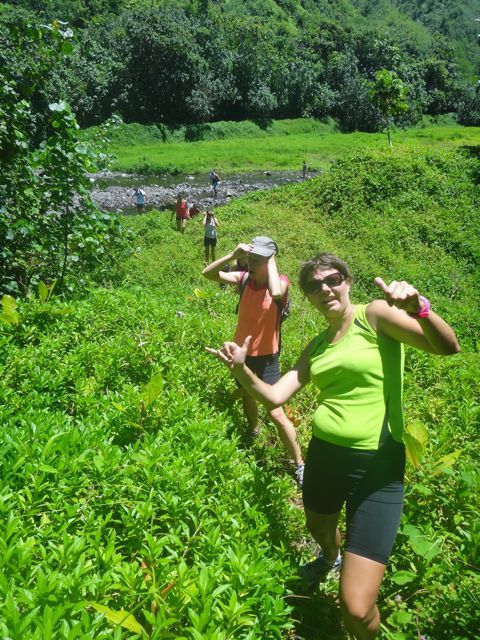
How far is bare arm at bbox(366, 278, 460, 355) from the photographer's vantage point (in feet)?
6.89

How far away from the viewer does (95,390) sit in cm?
404

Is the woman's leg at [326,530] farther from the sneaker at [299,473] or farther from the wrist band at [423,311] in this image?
the wrist band at [423,311]

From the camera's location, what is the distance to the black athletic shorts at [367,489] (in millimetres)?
2271

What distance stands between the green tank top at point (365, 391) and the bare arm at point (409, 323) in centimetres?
10

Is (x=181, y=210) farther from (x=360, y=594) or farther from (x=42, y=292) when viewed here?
(x=360, y=594)

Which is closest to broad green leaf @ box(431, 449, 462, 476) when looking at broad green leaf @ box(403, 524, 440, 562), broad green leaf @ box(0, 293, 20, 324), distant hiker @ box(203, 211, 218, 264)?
broad green leaf @ box(403, 524, 440, 562)

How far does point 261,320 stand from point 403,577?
2.02 metres

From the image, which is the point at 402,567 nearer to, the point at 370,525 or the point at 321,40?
the point at 370,525

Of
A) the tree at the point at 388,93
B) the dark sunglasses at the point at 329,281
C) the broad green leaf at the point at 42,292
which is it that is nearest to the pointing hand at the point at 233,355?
the dark sunglasses at the point at 329,281

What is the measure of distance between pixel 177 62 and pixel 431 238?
44900 millimetres

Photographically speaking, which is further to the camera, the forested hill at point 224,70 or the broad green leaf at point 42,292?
the forested hill at point 224,70

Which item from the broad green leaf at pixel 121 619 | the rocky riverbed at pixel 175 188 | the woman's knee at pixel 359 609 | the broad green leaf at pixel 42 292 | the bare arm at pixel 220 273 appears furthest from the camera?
the rocky riverbed at pixel 175 188

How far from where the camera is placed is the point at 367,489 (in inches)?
92.6

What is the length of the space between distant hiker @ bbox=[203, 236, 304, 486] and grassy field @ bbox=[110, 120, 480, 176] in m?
31.2
